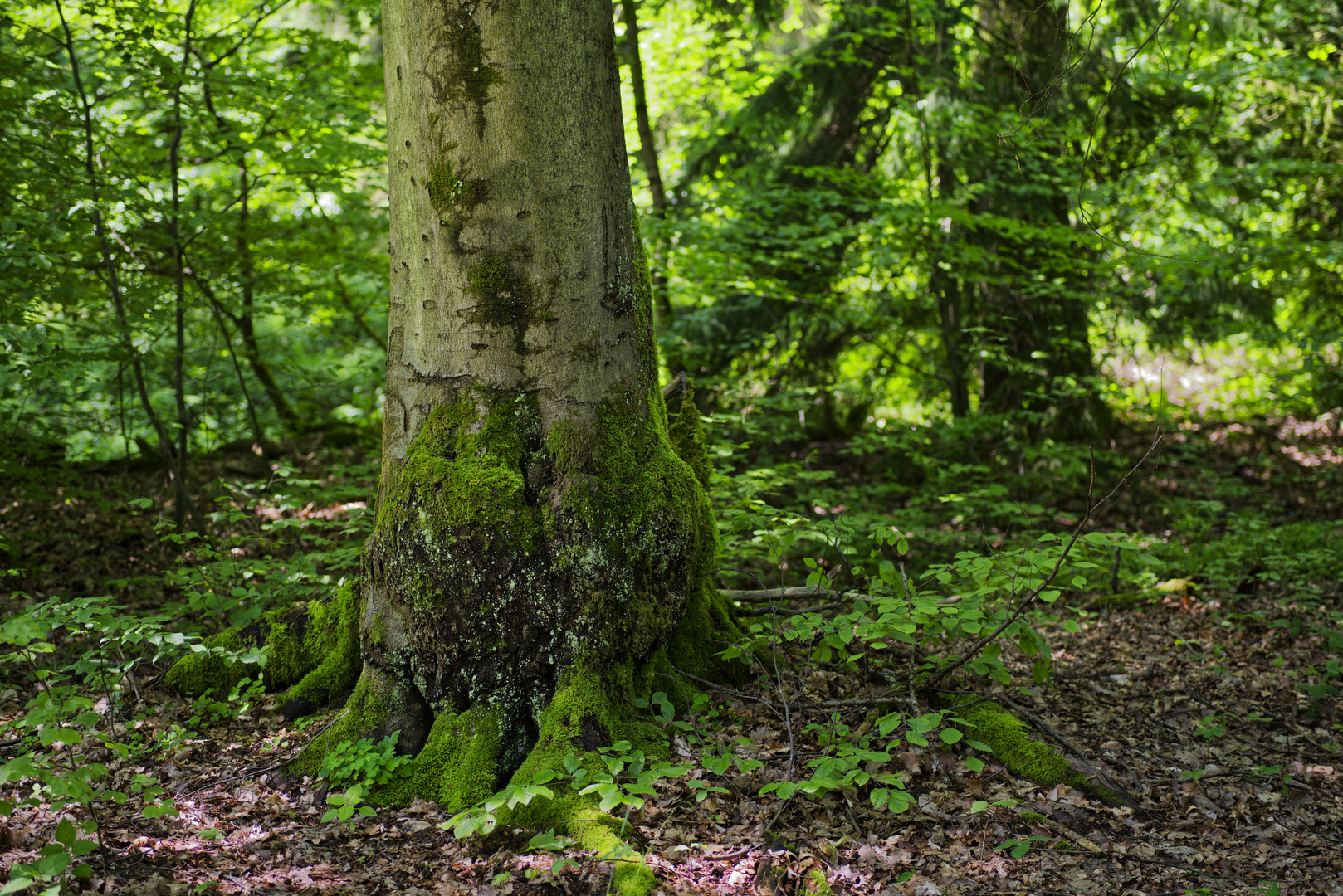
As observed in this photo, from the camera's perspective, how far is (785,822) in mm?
2762

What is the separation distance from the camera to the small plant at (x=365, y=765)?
2904 mm

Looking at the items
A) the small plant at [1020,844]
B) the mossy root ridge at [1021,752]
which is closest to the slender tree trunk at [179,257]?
the mossy root ridge at [1021,752]

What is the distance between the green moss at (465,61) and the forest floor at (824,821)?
2.63 meters

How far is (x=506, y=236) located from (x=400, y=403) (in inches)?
33.1

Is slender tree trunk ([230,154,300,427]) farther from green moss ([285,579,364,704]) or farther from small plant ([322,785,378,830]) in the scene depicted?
small plant ([322,785,378,830])

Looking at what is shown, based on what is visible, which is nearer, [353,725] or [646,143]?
[353,725]

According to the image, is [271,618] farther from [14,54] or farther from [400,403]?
[14,54]

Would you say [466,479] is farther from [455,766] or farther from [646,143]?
[646,143]

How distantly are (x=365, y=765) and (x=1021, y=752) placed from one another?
8.52 ft

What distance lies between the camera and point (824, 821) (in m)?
2.79

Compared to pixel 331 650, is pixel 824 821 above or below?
below

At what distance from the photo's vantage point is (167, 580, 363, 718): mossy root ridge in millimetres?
3504

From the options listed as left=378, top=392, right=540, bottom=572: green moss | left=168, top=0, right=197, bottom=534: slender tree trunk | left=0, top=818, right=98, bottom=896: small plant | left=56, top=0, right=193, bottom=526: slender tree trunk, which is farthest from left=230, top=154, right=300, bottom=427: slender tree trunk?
left=0, top=818, right=98, bottom=896: small plant

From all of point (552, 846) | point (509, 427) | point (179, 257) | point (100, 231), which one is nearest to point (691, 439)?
point (509, 427)
